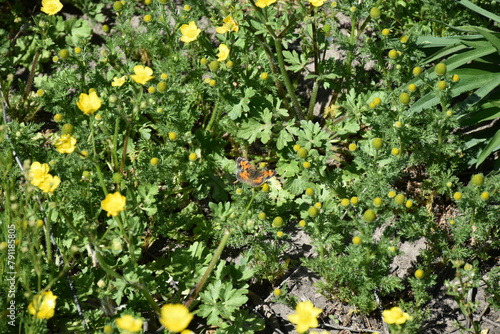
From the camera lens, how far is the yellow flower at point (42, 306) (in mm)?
2838

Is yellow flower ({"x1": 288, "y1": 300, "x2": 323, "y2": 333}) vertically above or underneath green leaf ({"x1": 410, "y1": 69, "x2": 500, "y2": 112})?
underneath

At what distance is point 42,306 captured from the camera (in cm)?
294

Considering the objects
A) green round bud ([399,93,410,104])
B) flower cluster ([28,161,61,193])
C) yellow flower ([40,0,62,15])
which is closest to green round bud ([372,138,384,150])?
green round bud ([399,93,410,104])

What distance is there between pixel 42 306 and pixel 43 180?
755 mm

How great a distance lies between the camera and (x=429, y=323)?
141 inches

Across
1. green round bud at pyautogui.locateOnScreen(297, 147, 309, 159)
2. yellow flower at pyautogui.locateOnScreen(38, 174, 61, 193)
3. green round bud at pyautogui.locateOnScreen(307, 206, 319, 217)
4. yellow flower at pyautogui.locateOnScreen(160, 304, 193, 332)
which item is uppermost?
yellow flower at pyautogui.locateOnScreen(38, 174, 61, 193)

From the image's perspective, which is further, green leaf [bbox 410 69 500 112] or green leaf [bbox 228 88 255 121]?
green leaf [bbox 228 88 255 121]

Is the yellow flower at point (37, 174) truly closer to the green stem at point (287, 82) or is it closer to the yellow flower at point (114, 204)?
the yellow flower at point (114, 204)

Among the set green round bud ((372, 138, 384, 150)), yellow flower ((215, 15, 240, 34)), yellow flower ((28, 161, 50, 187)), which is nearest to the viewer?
yellow flower ((28, 161, 50, 187))

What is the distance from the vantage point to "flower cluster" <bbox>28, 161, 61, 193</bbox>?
10.5 feet

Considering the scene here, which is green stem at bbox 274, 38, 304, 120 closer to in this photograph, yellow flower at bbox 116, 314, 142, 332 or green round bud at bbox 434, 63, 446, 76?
green round bud at bbox 434, 63, 446, 76

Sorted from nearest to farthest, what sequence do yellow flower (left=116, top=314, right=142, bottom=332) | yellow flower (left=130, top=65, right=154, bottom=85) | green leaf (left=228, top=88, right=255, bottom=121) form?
yellow flower (left=116, top=314, right=142, bottom=332) < yellow flower (left=130, top=65, right=154, bottom=85) < green leaf (left=228, top=88, right=255, bottom=121)

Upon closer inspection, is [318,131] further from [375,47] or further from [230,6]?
[230,6]

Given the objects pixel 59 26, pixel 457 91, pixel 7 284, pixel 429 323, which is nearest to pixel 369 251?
pixel 429 323
